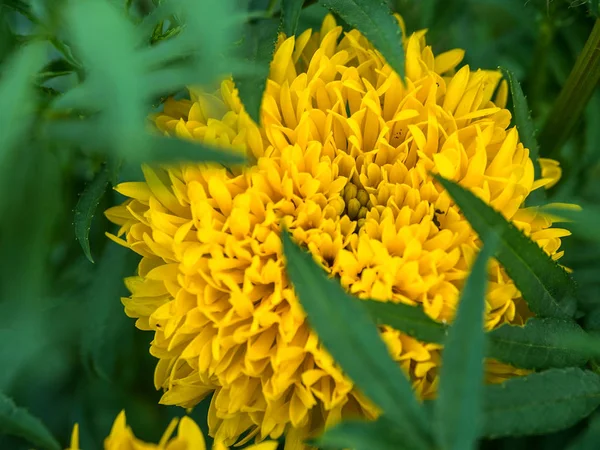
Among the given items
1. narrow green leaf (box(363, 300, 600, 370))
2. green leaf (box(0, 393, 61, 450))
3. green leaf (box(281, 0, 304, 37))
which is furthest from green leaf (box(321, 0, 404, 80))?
green leaf (box(0, 393, 61, 450))

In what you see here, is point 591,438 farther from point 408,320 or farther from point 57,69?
point 57,69

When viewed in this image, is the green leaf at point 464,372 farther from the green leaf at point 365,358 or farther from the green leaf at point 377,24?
the green leaf at point 377,24

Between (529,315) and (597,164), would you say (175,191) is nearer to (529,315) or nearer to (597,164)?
(529,315)

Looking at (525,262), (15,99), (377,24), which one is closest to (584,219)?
(525,262)

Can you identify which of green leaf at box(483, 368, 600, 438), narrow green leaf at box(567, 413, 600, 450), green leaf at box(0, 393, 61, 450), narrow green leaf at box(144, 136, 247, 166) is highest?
narrow green leaf at box(144, 136, 247, 166)

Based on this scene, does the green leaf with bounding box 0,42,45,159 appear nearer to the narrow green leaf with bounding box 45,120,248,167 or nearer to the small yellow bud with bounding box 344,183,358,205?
the narrow green leaf with bounding box 45,120,248,167

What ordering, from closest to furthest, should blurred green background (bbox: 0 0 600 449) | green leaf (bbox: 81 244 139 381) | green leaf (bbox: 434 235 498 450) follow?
green leaf (bbox: 434 235 498 450) → blurred green background (bbox: 0 0 600 449) → green leaf (bbox: 81 244 139 381)
